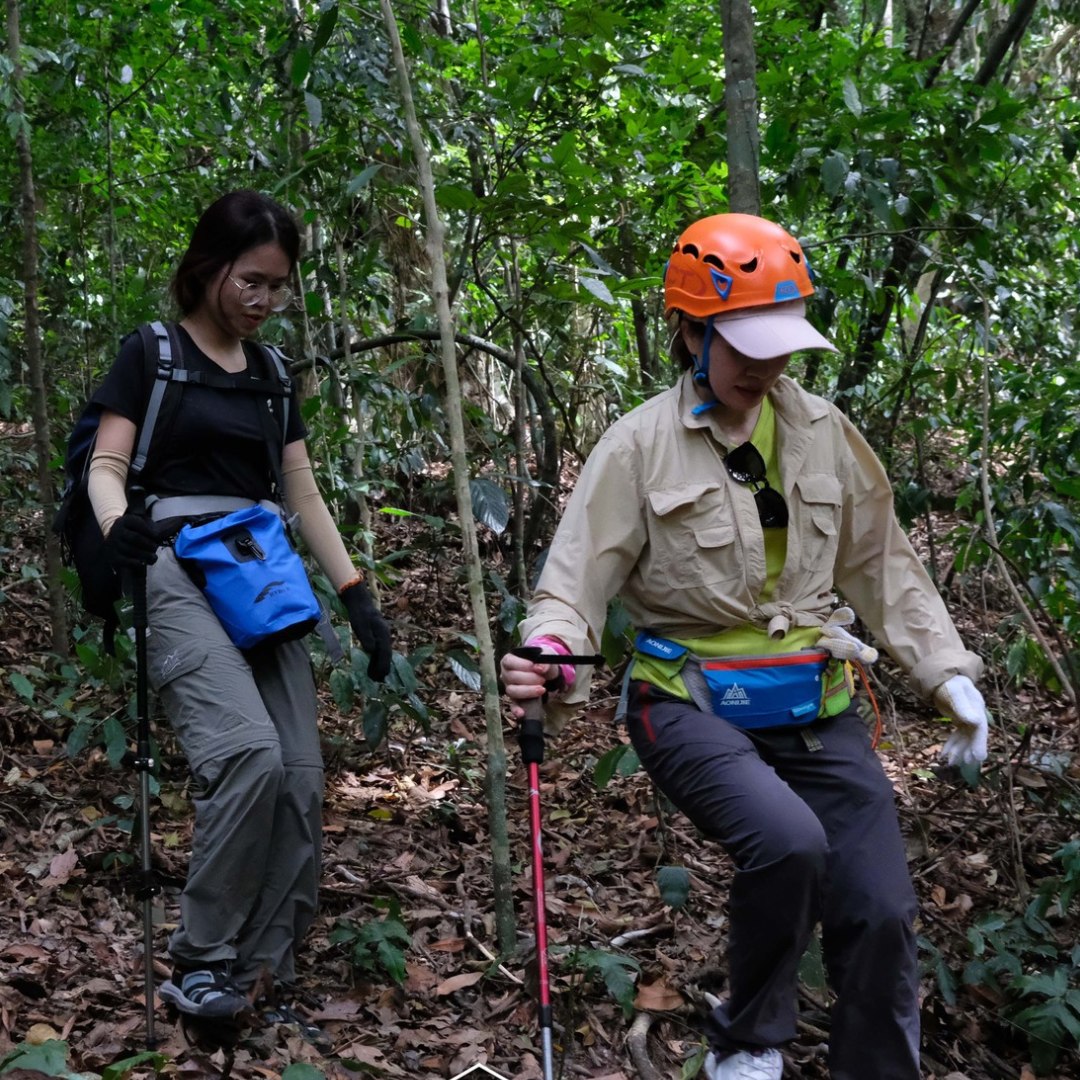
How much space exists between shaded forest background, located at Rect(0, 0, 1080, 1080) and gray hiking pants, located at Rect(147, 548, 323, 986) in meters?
0.34

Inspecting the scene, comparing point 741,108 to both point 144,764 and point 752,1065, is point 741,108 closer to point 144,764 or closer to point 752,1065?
point 144,764

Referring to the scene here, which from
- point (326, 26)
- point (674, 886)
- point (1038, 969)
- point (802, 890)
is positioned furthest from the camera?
point (1038, 969)

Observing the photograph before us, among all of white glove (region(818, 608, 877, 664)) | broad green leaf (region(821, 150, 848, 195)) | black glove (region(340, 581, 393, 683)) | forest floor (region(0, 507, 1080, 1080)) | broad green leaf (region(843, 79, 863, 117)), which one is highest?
broad green leaf (region(843, 79, 863, 117))

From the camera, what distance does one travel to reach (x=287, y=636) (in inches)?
139

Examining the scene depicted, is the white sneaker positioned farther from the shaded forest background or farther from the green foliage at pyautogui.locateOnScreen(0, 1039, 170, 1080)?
the green foliage at pyautogui.locateOnScreen(0, 1039, 170, 1080)

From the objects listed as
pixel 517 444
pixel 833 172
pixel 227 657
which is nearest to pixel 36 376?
pixel 517 444

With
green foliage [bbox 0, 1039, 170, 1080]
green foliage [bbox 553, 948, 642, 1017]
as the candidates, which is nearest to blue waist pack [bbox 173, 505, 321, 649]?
green foliage [bbox 0, 1039, 170, 1080]

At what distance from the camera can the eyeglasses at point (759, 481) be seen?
3.13 m

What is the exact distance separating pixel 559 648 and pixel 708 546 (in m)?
0.50

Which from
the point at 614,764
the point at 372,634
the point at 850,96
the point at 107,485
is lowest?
the point at 614,764

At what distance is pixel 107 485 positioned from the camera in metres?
3.39

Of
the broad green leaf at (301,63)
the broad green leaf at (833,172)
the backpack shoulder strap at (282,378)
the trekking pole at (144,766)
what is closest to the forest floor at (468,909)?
the trekking pole at (144,766)

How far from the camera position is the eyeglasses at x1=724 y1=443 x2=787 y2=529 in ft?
10.3

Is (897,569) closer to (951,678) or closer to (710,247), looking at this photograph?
(951,678)
